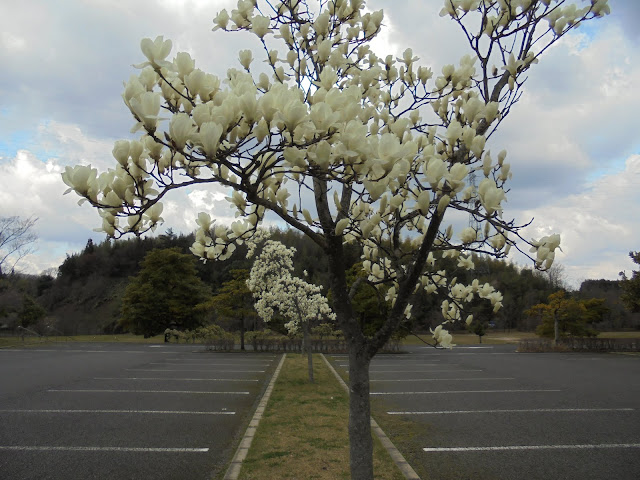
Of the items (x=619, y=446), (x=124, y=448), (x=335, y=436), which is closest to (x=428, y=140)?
(x=335, y=436)

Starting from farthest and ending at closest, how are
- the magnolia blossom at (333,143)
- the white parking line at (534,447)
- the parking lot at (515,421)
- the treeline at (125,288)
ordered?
the treeline at (125,288) < the white parking line at (534,447) < the parking lot at (515,421) < the magnolia blossom at (333,143)

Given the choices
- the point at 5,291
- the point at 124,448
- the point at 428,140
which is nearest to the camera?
the point at 428,140

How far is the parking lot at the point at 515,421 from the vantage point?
5156 millimetres

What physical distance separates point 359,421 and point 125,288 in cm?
4230

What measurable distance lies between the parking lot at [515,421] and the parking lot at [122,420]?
8.82ft

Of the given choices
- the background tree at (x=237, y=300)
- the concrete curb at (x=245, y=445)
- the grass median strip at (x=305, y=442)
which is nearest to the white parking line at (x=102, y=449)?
the concrete curb at (x=245, y=445)

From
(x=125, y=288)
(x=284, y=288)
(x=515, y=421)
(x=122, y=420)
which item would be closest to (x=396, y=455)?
(x=515, y=421)

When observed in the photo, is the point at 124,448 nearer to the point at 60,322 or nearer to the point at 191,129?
the point at 191,129

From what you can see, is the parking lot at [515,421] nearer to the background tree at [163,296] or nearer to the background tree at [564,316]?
the background tree at [564,316]

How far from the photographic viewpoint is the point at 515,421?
7.32 m

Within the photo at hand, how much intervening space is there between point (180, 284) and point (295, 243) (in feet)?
74.5

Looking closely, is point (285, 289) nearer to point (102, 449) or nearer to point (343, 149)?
point (102, 449)

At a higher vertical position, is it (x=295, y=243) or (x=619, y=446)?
(x=295, y=243)

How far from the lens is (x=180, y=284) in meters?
30.9
